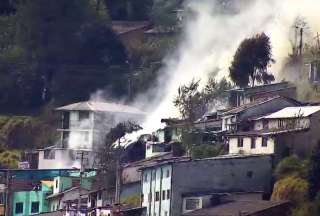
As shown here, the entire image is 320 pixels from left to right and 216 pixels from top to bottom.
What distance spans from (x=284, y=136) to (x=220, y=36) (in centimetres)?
3285

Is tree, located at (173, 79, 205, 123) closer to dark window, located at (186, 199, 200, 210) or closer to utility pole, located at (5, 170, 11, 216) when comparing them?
utility pole, located at (5, 170, 11, 216)

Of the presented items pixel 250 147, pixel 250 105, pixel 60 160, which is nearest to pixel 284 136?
pixel 250 147

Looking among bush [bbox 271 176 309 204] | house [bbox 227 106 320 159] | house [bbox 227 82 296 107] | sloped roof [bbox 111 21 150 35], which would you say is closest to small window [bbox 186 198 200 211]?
bush [bbox 271 176 309 204]

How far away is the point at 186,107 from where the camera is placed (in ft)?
292

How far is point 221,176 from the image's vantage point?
72.0 m

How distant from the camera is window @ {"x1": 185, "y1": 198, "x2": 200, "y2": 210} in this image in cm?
7119

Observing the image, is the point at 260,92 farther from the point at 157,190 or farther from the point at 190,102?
the point at 157,190

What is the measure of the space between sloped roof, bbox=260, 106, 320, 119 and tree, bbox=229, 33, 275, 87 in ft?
33.8

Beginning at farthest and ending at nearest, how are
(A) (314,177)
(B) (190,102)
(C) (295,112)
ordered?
1. (B) (190,102)
2. (C) (295,112)
3. (A) (314,177)

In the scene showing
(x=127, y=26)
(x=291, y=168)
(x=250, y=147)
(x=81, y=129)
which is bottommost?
(x=291, y=168)

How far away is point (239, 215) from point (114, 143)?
23.8m

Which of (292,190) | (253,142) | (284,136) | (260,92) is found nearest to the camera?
(292,190)

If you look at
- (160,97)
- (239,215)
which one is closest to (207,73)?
(160,97)

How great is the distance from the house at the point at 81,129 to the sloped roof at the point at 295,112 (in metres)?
18.2
